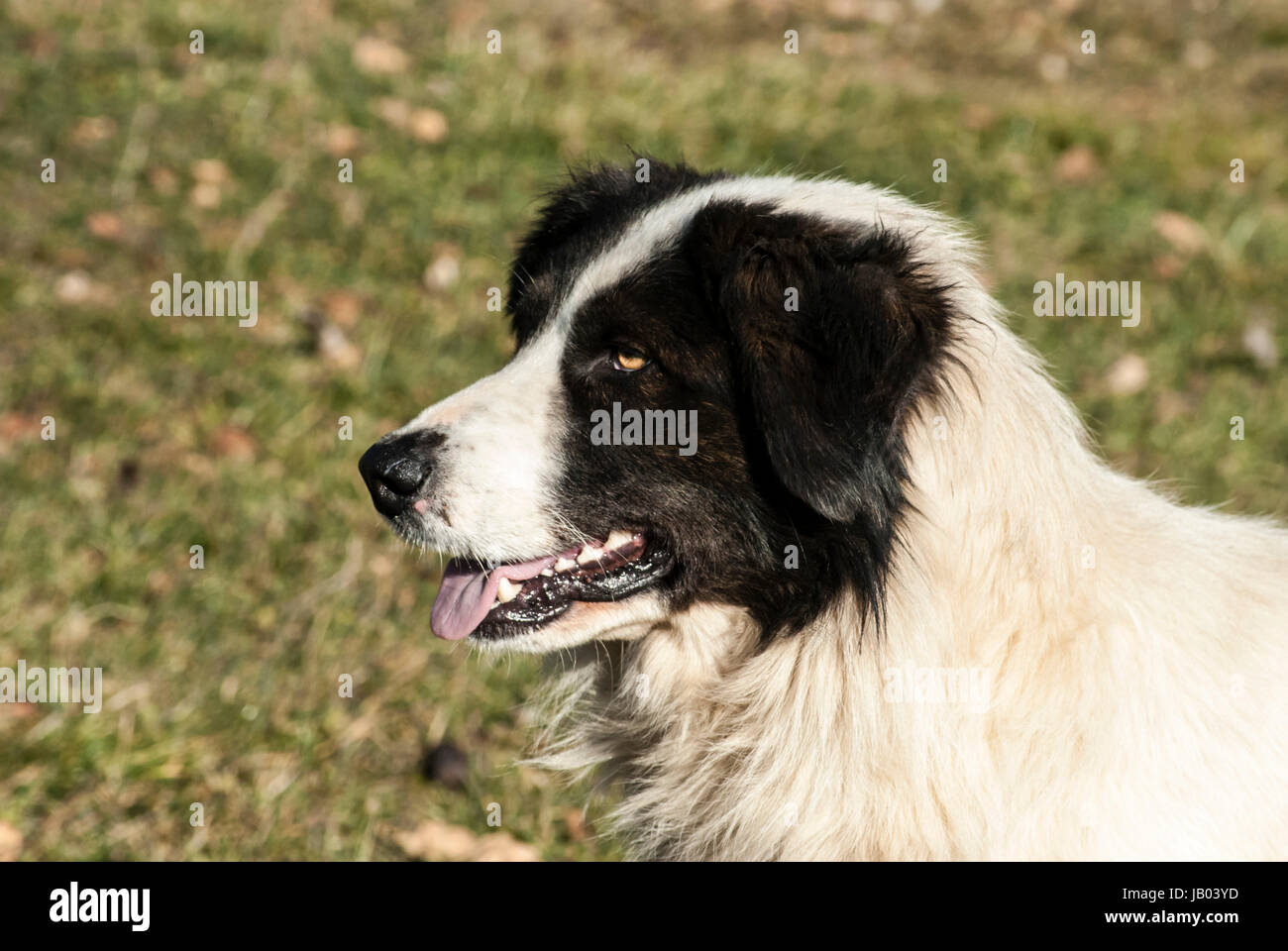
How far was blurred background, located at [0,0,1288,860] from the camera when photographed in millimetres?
4066

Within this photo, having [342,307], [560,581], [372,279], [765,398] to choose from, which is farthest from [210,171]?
[765,398]

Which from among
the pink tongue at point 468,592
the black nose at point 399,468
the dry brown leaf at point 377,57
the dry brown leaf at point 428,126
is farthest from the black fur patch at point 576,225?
the dry brown leaf at point 377,57

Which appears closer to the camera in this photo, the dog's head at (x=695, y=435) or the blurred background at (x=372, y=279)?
the dog's head at (x=695, y=435)

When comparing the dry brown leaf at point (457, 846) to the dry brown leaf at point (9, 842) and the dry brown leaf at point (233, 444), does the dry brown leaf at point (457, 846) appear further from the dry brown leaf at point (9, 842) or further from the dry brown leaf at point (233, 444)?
the dry brown leaf at point (233, 444)

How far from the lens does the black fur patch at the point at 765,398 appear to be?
2.56 metres

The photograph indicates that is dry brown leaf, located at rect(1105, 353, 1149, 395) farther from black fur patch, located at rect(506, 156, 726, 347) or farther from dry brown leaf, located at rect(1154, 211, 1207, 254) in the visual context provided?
black fur patch, located at rect(506, 156, 726, 347)

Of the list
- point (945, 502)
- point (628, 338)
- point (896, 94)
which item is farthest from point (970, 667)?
point (896, 94)

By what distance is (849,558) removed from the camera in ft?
8.80

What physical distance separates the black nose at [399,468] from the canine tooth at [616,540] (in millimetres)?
402

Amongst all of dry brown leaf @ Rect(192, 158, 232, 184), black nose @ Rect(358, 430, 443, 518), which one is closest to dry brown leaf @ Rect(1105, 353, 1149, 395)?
black nose @ Rect(358, 430, 443, 518)

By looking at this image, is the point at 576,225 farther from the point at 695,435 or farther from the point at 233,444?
the point at 233,444

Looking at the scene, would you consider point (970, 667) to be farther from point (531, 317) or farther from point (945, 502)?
point (531, 317)

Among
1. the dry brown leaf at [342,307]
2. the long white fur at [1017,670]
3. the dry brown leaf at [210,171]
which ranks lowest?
the long white fur at [1017,670]

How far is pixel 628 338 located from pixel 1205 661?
1.31m
